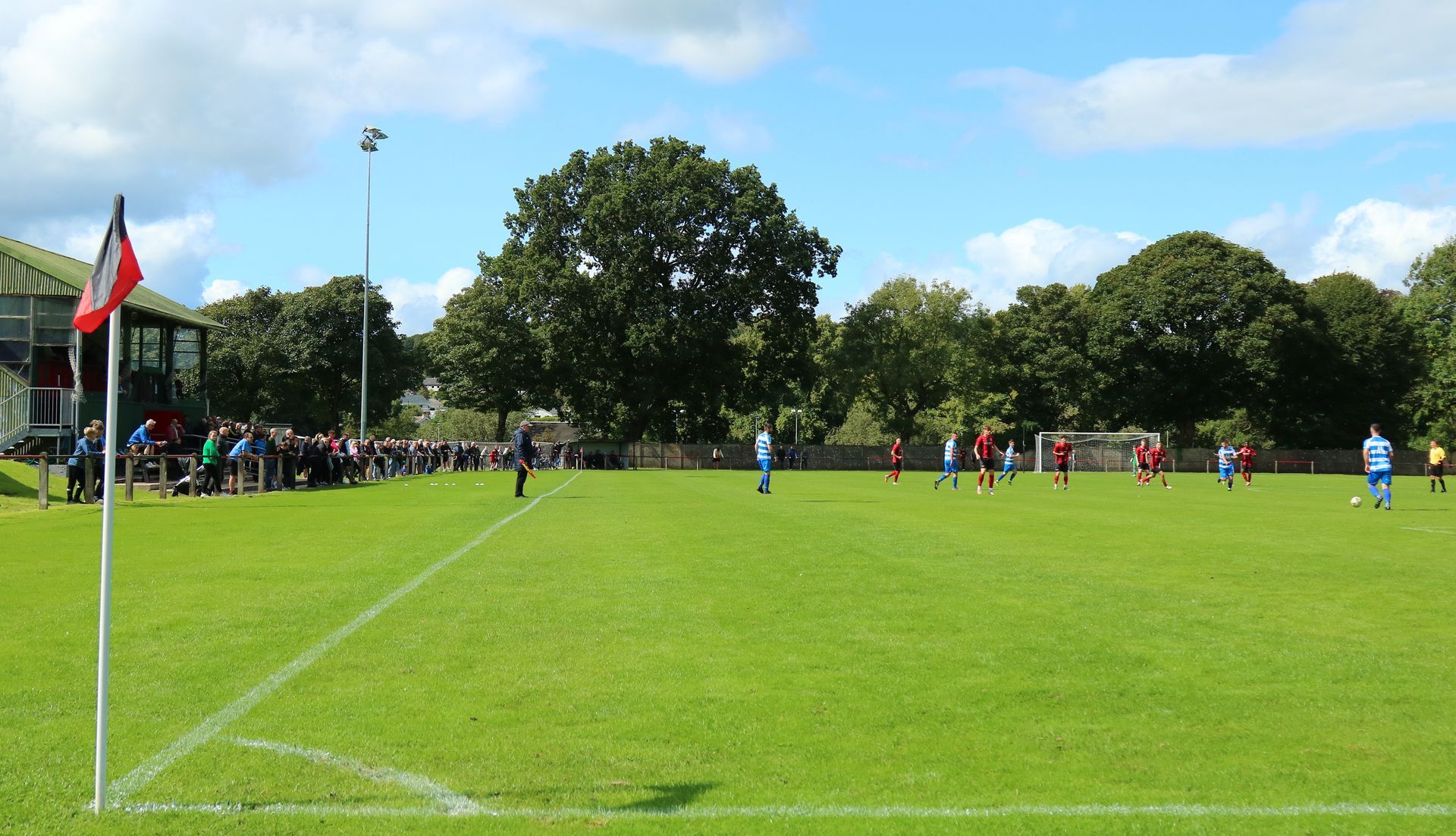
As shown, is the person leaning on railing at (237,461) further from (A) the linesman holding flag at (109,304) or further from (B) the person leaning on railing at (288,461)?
(A) the linesman holding flag at (109,304)

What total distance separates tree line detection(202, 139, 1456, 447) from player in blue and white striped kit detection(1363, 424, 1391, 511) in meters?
39.8

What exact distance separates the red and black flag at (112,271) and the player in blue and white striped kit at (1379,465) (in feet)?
85.5

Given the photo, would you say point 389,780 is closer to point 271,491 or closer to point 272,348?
point 271,491

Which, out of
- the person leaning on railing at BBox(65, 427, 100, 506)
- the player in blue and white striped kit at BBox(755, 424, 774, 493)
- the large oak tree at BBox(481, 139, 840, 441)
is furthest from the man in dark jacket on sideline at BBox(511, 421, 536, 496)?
the large oak tree at BBox(481, 139, 840, 441)

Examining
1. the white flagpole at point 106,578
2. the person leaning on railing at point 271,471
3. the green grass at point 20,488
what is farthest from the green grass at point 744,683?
the person leaning on railing at point 271,471

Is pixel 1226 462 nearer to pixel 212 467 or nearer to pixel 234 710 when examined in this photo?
pixel 212 467

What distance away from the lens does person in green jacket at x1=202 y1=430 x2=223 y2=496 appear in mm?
26531

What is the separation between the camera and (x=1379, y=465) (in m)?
25.4

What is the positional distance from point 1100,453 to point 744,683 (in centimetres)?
6964

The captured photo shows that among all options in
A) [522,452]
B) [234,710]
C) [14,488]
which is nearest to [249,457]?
[14,488]

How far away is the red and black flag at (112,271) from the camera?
5.45m

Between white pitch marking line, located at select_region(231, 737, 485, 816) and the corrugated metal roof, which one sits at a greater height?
the corrugated metal roof

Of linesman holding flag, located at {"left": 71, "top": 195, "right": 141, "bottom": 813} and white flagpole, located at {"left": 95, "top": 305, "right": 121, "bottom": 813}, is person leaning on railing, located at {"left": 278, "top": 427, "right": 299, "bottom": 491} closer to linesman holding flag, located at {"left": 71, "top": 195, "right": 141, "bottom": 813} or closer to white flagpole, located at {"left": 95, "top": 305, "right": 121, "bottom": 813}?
linesman holding flag, located at {"left": 71, "top": 195, "right": 141, "bottom": 813}

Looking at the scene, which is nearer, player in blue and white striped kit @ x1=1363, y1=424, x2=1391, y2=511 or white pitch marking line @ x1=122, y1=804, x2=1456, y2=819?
white pitch marking line @ x1=122, y1=804, x2=1456, y2=819
